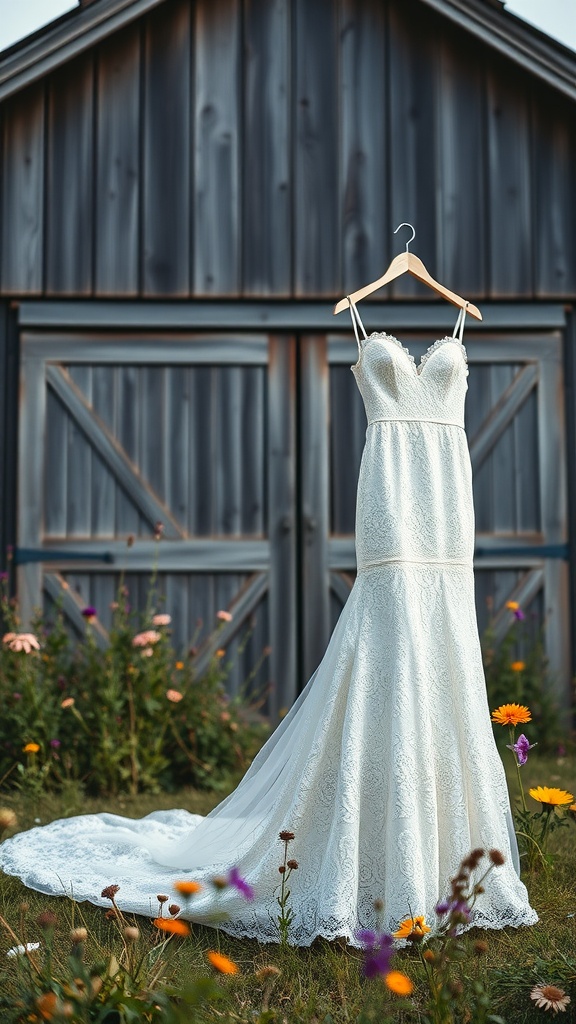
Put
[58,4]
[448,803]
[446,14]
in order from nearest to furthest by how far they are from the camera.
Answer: [448,803] → [446,14] → [58,4]

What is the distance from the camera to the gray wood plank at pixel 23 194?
258 inches

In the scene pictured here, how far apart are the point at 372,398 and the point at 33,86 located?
4.15 m

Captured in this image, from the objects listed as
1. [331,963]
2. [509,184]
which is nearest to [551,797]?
[331,963]

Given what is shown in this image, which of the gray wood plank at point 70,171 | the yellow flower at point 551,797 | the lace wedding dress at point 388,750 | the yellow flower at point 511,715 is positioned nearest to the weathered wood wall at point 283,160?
the gray wood plank at point 70,171

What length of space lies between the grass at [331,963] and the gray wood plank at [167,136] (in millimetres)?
4142

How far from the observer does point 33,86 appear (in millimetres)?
6578

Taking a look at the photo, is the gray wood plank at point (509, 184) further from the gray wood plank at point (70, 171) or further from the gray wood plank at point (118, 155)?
the gray wood plank at point (70, 171)

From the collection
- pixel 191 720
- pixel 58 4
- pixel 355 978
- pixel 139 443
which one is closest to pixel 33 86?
pixel 139 443

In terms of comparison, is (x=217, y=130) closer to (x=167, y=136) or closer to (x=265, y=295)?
(x=167, y=136)

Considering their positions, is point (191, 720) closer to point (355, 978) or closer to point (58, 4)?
point (355, 978)

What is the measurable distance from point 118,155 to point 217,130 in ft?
2.03

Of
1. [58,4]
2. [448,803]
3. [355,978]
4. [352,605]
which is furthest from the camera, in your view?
[58,4]

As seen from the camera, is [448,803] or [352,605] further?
[352,605]

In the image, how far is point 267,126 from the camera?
22.0 feet
